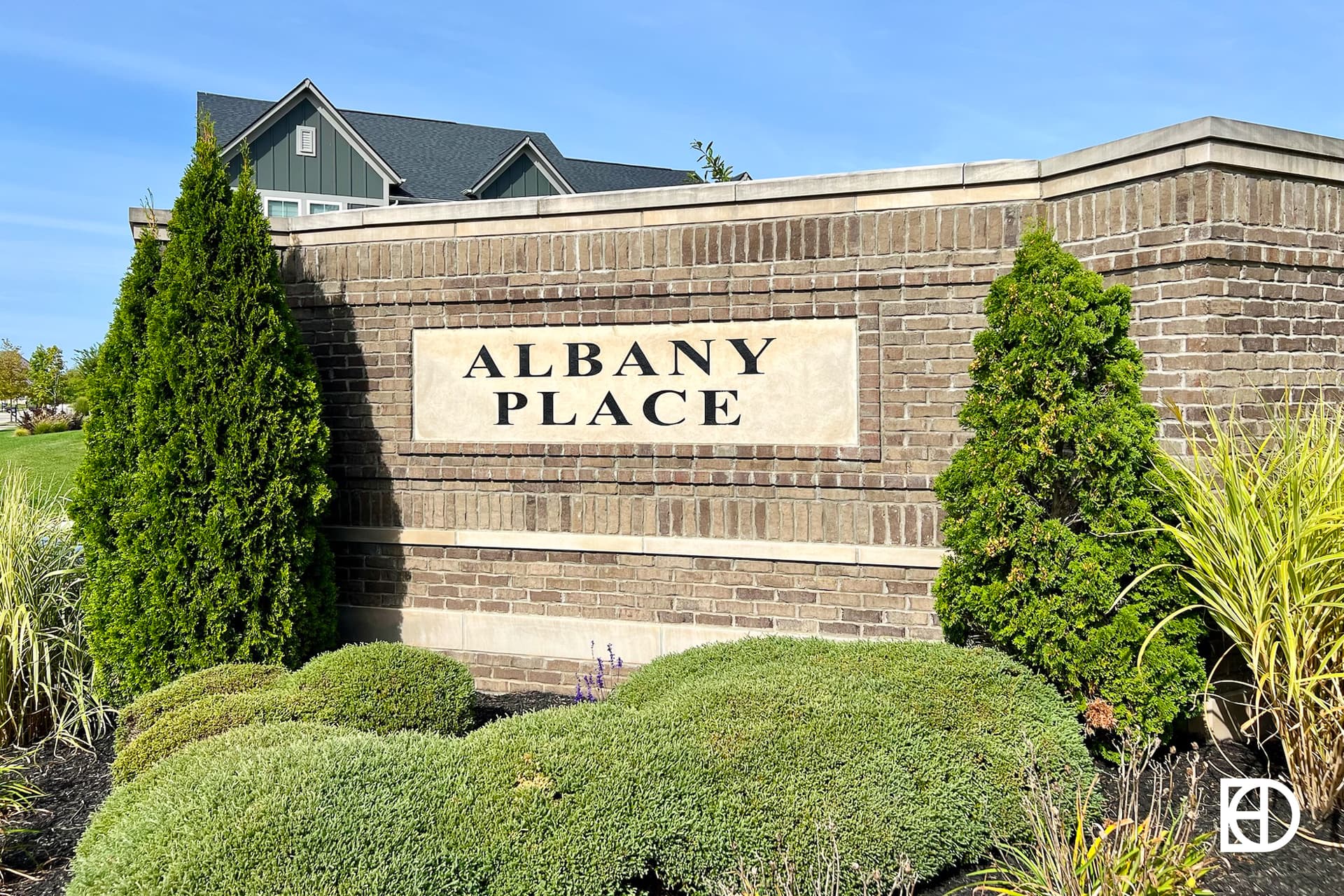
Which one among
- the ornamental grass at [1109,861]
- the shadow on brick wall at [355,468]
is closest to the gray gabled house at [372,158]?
the shadow on brick wall at [355,468]

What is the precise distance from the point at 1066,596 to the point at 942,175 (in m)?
→ 2.52

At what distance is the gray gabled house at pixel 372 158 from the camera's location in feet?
69.4

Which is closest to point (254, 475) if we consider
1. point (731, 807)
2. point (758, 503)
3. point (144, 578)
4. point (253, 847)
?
point (144, 578)

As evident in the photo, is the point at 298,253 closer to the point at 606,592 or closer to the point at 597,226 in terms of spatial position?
the point at 597,226

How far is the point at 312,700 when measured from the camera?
16.6ft

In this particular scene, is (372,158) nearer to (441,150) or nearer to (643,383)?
(441,150)

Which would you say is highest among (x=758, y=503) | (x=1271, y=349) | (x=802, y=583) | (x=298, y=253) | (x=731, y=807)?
(x=298, y=253)

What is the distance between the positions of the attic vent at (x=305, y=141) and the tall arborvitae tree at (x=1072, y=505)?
63.1 ft

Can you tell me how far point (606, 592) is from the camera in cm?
680

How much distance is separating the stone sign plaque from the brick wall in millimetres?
104

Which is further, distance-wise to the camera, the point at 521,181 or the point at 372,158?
the point at 521,181

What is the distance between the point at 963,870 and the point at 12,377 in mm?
42275

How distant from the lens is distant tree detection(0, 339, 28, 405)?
37281 mm

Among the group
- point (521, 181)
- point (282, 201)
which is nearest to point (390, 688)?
point (282, 201)
